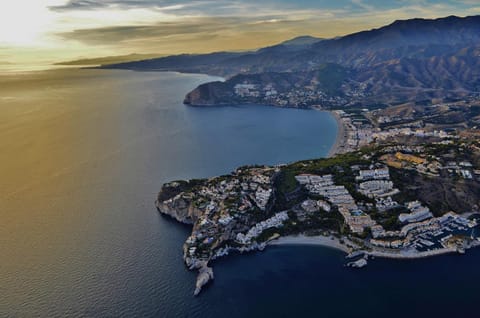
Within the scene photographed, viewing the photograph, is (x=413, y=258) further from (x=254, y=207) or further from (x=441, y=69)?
(x=441, y=69)

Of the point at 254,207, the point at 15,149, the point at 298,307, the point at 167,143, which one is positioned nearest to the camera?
the point at 298,307

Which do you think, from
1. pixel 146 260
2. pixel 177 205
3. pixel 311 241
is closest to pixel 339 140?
pixel 311 241

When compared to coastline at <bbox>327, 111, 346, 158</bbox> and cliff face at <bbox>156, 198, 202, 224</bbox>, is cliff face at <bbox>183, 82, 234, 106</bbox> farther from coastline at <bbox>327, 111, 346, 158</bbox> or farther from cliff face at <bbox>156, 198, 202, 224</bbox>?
cliff face at <bbox>156, 198, 202, 224</bbox>

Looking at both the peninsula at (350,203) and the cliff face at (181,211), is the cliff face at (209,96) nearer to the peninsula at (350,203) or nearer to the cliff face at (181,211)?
the peninsula at (350,203)

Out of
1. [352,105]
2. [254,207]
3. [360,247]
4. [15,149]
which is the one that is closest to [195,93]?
[352,105]

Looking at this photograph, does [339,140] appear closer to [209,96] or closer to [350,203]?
[350,203]

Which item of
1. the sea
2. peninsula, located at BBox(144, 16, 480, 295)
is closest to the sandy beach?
peninsula, located at BBox(144, 16, 480, 295)
